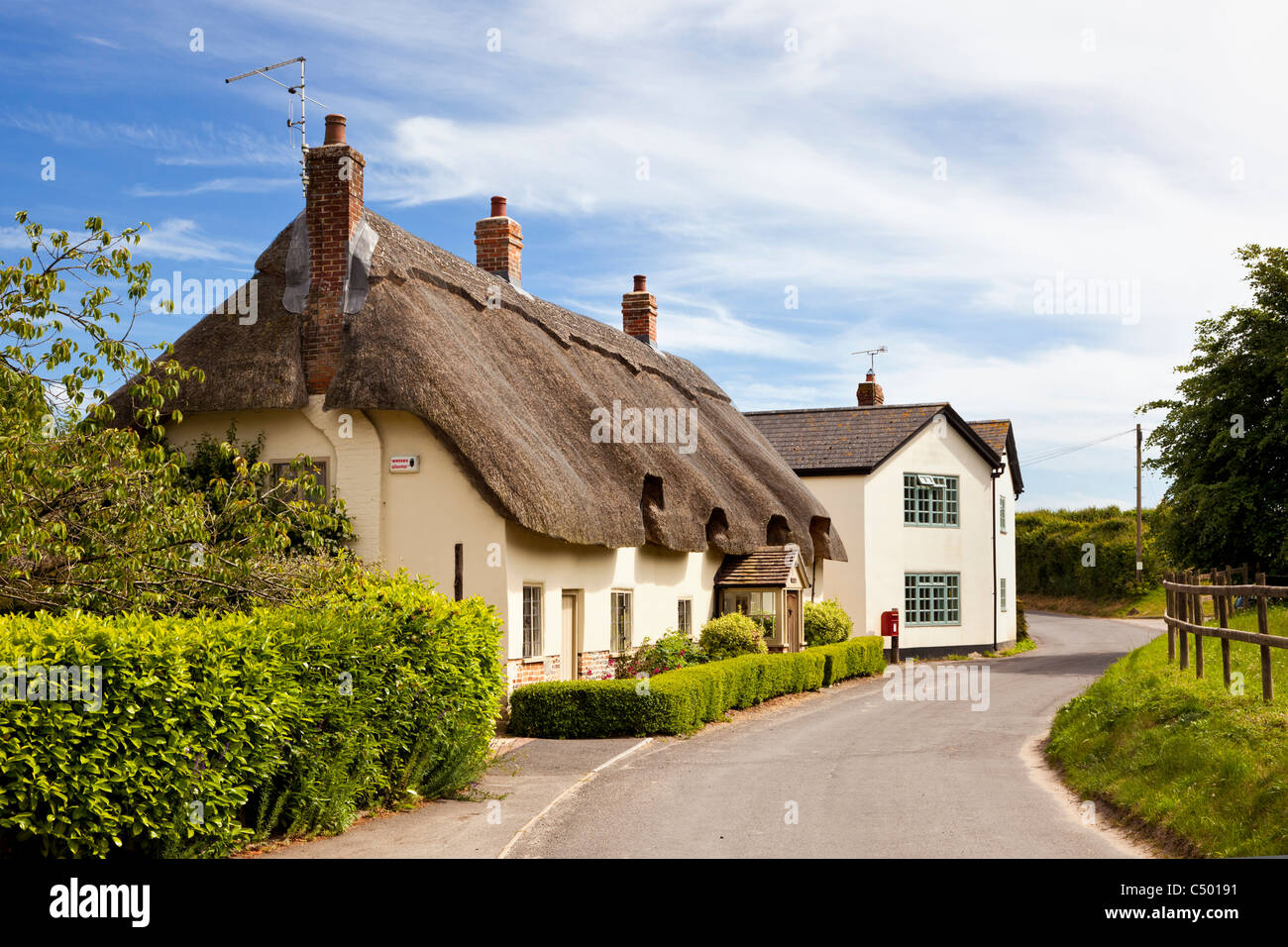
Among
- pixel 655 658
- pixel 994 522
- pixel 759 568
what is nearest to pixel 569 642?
pixel 655 658

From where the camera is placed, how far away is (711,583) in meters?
24.2

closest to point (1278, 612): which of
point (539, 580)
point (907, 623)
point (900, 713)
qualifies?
point (900, 713)

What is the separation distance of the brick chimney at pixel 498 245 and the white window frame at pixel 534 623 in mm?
9282

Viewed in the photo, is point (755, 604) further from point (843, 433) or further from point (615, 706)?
point (843, 433)

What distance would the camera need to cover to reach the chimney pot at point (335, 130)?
703 inches

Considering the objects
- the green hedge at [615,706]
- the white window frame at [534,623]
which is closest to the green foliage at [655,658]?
the green hedge at [615,706]

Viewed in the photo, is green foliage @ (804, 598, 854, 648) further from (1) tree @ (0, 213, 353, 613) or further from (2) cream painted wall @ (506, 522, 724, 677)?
(1) tree @ (0, 213, 353, 613)

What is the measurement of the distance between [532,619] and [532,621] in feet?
0.10

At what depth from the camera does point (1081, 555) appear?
51.2 meters

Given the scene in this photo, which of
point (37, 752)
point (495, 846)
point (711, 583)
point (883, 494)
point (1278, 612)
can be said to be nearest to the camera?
point (37, 752)
